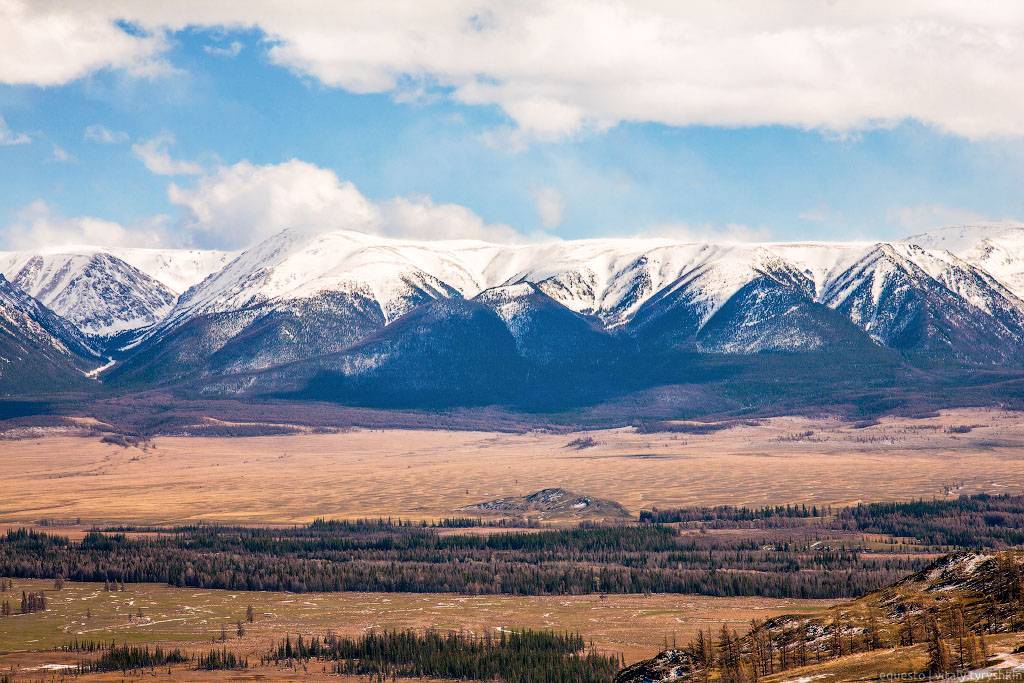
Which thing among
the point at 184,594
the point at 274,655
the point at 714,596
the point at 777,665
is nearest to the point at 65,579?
the point at 184,594

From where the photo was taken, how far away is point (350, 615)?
156 meters

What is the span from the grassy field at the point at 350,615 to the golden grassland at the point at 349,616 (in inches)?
4.0

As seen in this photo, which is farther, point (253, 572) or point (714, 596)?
point (253, 572)

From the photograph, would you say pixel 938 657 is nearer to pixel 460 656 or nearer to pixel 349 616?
pixel 460 656

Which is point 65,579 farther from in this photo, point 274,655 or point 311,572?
point 274,655

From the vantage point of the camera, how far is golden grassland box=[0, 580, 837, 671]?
142375 mm

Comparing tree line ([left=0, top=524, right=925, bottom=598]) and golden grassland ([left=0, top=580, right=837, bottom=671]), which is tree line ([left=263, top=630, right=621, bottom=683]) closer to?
golden grassland ([left=0, top=580, right=837, bottom=671])

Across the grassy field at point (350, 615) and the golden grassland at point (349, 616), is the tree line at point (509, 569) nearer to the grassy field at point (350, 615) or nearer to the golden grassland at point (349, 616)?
the golden grassland at point (349, 616)

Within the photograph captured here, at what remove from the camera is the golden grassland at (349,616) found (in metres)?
142

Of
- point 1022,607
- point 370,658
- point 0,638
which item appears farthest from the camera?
point 0,638

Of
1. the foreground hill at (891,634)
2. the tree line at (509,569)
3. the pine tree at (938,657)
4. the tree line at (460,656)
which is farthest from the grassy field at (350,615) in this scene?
the pine tree at (938,657)

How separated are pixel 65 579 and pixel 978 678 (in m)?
147

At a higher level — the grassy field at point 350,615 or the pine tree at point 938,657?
the pine tree at point 938,657

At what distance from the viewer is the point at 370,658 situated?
132250 mm
